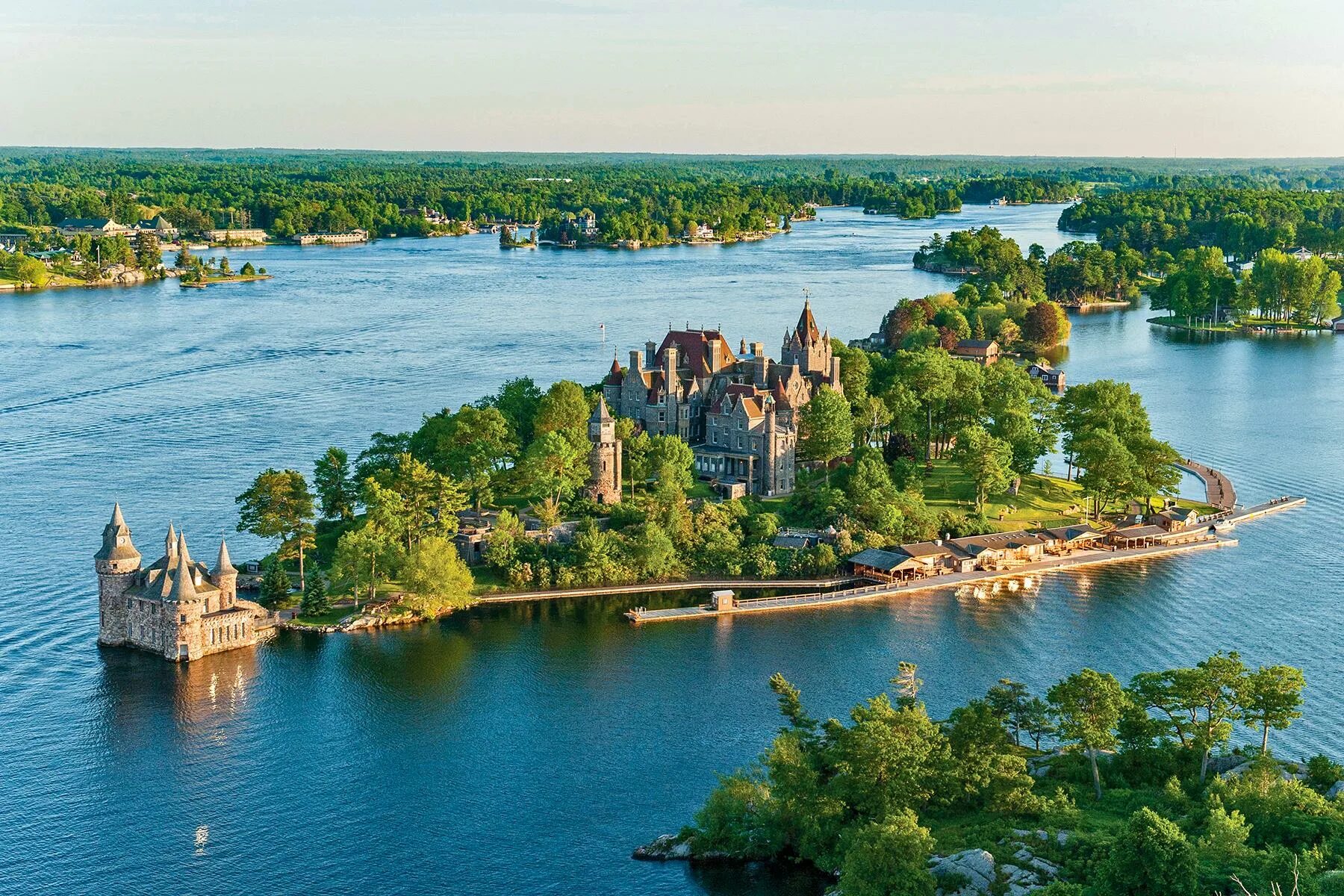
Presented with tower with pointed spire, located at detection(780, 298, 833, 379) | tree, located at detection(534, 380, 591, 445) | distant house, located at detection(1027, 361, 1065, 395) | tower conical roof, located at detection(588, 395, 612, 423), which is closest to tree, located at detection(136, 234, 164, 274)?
distant house, located at detection(1027, 361, 1065, 395)

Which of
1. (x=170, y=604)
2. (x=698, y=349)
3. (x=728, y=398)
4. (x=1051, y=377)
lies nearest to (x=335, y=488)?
(x=170, y=604)

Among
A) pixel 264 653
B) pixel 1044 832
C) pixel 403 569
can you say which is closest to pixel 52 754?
pixel 264 653

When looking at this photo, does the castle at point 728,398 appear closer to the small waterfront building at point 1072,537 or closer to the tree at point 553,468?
the tree at point 553,468

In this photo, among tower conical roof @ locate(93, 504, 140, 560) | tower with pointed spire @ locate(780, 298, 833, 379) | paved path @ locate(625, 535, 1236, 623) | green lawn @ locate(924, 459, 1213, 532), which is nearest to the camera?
tower conical roof @ locate(93, 504, 140, 560)

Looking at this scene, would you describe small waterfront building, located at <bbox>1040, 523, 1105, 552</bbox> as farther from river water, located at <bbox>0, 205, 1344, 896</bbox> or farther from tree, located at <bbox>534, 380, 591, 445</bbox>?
tree, located at <bbox>534, 380, 591, 445</bbox>

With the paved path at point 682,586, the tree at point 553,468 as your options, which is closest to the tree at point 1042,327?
the tree at point 553,468

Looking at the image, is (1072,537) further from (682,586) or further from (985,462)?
(682,586)

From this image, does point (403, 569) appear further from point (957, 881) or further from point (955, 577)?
point (957, 881)
